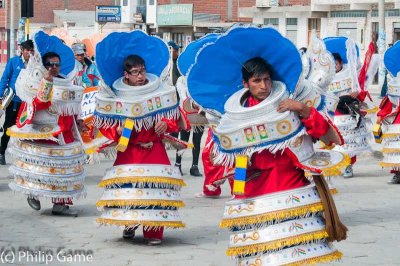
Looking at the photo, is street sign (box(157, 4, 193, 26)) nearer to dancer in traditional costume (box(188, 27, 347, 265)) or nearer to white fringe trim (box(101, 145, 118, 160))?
white fringe trim (box(101, 145, 118, 160))

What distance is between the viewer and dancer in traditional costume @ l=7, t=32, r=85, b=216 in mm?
11078

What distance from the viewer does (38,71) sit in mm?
11125

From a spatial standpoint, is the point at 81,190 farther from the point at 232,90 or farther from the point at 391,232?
the point at 232,90

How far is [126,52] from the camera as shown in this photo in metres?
9.72

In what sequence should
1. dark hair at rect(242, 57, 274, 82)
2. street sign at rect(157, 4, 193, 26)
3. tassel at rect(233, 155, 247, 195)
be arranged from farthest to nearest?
street sign at rect(157, 4, 193, 26) < dark hair at rect(242, 57, 274, 82) < tassel at rect(233, 155, 247, 195)

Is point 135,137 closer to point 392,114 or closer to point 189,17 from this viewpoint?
point 392,114

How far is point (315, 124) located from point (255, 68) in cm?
52

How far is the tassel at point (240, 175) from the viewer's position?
21.4 ft

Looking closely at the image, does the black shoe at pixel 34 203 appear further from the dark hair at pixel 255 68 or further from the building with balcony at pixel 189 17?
the building with balcony at pixel 189 17

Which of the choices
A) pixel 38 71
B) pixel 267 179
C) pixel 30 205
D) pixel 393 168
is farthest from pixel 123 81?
pixel 393 168

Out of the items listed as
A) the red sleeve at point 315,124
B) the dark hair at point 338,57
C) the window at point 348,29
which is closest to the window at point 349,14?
the window at point 348,29

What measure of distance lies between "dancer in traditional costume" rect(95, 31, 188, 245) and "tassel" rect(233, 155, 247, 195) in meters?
2.81

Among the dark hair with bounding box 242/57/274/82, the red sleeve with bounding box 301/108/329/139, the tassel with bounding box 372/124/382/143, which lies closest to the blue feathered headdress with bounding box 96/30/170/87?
Answer: the dark hair with bounding box 242/57/274/82

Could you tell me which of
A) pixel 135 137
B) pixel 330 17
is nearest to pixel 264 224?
pixel 135 137
